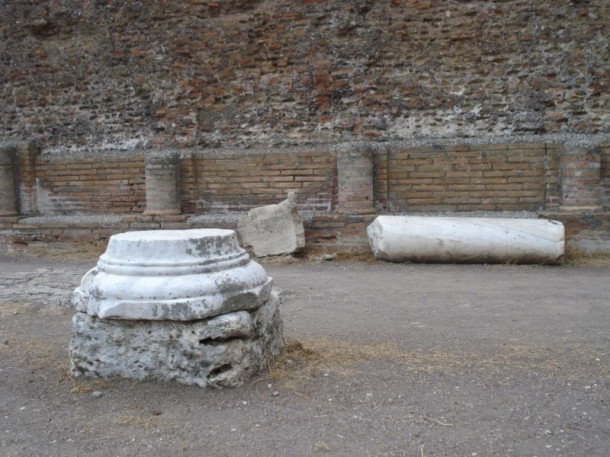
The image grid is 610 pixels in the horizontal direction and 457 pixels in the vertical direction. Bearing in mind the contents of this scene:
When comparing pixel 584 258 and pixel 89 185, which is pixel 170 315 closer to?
pixel 584 258

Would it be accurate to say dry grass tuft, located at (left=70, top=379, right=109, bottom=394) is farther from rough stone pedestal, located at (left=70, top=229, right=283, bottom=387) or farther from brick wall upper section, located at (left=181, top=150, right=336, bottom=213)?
brick wall upper section, located at (left=181, top=150, right=336, bottom=213)

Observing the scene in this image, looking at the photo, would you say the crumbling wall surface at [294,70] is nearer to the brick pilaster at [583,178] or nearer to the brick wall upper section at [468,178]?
the brick wall upper section at [468,178]

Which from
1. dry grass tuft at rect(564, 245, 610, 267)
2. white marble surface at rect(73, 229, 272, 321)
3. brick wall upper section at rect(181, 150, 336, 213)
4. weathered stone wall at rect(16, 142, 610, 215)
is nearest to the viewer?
white marble surface at rect(73, 229, 272, 321)

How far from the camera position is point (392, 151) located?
8555 millimetres

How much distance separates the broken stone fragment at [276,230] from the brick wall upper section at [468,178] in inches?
53.6

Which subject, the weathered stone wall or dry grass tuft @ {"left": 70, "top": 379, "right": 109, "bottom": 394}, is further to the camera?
the weathered stone wall

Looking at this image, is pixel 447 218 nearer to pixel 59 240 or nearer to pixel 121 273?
pixel 121 273

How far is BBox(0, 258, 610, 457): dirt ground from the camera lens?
8.51 feet

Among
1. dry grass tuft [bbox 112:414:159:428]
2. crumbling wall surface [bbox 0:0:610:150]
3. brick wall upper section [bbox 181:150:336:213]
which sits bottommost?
dry grass tuft [bbox 112:414:159:428]

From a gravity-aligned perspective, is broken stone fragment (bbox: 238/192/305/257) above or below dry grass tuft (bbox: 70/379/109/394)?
above

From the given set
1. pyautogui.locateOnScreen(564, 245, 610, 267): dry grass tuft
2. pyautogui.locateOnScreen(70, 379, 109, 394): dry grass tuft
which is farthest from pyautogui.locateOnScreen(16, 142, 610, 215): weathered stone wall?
pyautogui.locateOnScreen(70, 379, 109, 394): dry grass tuft

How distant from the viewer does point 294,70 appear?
8.90 metres

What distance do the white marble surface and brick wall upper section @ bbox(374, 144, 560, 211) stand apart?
5.34m

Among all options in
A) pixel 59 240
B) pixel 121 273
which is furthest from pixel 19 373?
pixel 59 240
